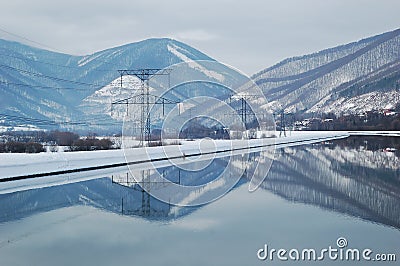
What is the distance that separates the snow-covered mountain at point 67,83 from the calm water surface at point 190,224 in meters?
50.4

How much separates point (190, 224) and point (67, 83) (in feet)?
456

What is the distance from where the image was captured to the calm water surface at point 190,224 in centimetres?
781

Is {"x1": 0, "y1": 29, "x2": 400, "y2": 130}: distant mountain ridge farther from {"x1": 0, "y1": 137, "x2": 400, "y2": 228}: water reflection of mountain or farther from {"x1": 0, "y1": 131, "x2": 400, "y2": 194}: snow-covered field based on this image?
{"x1": 0, "y1": 137, "x2": 400, "y2": 228}: water reflection of mountain

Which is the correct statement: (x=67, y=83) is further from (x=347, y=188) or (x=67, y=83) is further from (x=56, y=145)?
(x=347, y=188)

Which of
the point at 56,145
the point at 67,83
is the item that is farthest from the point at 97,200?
the point at 67,83

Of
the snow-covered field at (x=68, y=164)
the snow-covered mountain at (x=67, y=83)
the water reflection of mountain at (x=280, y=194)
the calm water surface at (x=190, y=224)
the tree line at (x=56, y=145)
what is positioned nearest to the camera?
the calm water surface at (x=190, y=224)

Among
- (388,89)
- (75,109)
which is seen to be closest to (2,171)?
(75,109)

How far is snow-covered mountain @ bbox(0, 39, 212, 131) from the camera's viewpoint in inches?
4075

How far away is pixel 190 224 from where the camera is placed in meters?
10.2

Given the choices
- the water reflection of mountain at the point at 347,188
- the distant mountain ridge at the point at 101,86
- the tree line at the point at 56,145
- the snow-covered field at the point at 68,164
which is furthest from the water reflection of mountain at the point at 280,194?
the distant mountain ridge at the point at 101,86

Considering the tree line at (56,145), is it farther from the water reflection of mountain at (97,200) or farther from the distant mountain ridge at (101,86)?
the distant mountain ridge at (101,86)

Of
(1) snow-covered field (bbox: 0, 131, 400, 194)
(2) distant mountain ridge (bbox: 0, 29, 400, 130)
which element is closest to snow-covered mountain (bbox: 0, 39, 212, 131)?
(2) distant mountain ridge (bbox: 0, 29, 400, 130)

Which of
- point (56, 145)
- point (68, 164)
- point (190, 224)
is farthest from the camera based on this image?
point (56, 145)

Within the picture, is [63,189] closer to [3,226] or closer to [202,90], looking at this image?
[3,226]
